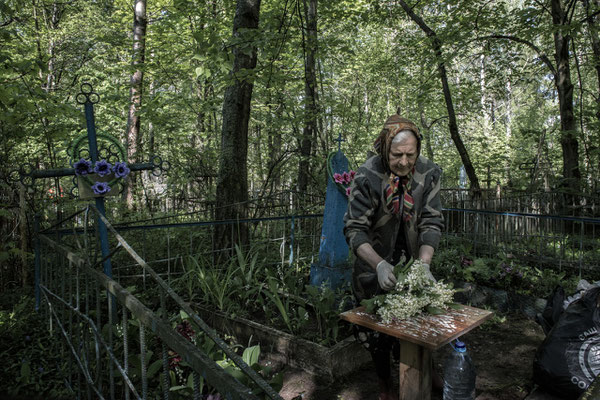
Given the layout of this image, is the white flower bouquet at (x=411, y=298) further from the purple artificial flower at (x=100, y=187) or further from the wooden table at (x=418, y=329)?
the purple artificial flower at (x=100, y=187)

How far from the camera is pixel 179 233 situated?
18.8ft

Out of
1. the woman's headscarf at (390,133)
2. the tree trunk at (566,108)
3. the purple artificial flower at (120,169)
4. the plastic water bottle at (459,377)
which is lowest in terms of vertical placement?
the plastic water bottle at (459,377)

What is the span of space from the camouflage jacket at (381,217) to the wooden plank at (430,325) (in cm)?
42

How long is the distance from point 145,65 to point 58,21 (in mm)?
9007

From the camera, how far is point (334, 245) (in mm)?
4168

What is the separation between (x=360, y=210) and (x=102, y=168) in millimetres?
2039

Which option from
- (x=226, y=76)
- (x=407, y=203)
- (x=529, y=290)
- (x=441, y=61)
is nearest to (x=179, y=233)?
(x=226, y=76)

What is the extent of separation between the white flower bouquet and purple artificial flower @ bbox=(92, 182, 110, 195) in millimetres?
2158

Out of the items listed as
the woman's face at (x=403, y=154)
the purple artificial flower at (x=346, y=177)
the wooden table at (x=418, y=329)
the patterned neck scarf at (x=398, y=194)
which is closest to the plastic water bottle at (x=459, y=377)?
the wooden table at (x=418, y=329)

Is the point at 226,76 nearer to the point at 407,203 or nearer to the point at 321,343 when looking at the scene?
the point at 407,203

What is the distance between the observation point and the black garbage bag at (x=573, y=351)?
2.52m

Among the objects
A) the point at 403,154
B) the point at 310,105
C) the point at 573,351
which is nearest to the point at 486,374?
the point at 573,351

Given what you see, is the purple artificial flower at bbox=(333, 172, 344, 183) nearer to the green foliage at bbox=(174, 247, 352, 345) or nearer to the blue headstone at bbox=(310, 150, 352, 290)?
the blue headstone at bbox=(310, 150, 352, 290)

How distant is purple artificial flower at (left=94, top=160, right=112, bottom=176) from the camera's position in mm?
2951
